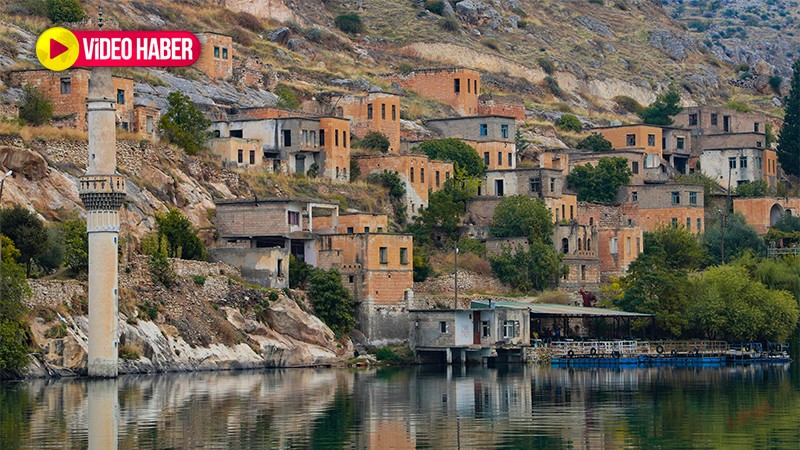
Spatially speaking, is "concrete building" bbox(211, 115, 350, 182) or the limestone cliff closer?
the limestone cliff

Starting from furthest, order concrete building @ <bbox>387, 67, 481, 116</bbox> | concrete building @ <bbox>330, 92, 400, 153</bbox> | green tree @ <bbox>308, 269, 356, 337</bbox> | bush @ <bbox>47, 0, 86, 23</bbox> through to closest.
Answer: concrete building @ <bbox>387, 67, 481, 116</bbox> → concrete building @ <bbox>330, 92, 400, 153</bbox> → bush @ <bbox>47, 0, 86, 23</bbox> → green tree @ <bbox>308, 269, 356, 337</bbox>

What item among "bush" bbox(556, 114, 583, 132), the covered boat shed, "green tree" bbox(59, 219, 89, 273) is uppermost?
"bush" bbox(556, 114, 583, 132)

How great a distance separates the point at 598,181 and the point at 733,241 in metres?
8.98

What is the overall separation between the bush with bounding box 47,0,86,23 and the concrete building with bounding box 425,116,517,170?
22.5 meters

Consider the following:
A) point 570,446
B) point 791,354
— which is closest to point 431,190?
point 791,354

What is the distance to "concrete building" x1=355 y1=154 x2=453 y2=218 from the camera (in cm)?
10919

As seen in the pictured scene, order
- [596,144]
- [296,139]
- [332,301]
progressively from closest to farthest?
[332,301], [296,139], [596,144]

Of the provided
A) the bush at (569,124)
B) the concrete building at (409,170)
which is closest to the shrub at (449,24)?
the bush at (569,124)

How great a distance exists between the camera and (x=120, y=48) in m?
77.8

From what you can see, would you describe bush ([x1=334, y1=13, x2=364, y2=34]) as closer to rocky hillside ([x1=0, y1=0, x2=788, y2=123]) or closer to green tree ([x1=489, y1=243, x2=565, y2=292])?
rocky hillside ([x1=0, y1=0, x2=788, y2=123])

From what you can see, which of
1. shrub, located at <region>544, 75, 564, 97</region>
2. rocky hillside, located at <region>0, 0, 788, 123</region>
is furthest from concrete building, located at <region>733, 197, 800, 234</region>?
shrub, located at <region>544, 75, 564, 97</region>

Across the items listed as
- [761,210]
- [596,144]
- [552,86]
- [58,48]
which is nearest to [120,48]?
[58,48]

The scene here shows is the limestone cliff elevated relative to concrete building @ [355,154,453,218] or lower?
lower

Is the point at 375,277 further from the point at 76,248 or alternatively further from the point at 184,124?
the point at 76,248
